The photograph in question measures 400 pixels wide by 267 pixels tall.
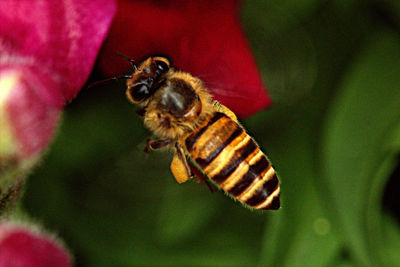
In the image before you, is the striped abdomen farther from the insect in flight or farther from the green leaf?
the green leaf

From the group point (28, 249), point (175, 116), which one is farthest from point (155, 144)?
point (28, 249)

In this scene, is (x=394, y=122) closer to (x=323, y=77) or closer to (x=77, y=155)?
(x=323, y=77)

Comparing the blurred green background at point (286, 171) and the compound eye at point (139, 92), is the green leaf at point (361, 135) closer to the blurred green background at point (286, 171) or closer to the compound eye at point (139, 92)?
the blurred green background at point (286, 171)

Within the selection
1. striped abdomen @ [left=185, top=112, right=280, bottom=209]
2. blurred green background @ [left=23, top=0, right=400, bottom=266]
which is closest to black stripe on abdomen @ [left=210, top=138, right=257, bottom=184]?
striped abdomen @ [left=185, top=112, right=280, bottom=209]

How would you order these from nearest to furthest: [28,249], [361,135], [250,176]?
[28,249], [250,176], [361,135]

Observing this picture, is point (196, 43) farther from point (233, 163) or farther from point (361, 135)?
point (361, 135)

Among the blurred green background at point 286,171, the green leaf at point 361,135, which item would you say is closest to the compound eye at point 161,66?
the blurred green background at point 286,171

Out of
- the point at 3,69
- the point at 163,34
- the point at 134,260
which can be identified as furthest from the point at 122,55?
the point at 134,260
